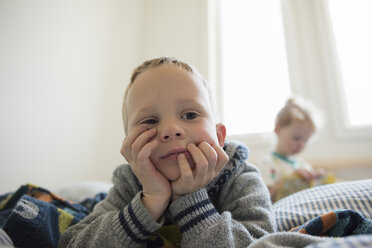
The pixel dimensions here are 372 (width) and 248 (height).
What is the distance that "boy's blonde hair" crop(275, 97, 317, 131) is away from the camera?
1427 millimetres

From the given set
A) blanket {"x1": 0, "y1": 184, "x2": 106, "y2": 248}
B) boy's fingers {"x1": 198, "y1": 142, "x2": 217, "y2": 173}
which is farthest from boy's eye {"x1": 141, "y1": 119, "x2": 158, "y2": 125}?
blanket {"x1": 0, "y1": 184, "x2": 106, "y2": 248}

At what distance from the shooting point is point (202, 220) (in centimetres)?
43

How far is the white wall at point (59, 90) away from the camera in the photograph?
1129 mm

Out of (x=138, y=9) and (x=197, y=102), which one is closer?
(x=197, y=102)

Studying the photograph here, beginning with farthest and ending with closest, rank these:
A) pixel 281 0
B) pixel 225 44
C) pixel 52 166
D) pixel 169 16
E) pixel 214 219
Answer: pixel 169 16 < pixel 225 44 < pixel 281 0 < pixel 52 166 < pixel 214 219

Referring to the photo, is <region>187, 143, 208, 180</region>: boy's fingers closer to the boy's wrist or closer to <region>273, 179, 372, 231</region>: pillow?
the boy's wrist

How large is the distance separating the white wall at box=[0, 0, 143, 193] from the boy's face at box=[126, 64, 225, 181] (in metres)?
0.90

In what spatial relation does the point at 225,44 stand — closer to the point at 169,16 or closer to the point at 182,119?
the point at 169,16

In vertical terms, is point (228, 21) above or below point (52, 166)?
above

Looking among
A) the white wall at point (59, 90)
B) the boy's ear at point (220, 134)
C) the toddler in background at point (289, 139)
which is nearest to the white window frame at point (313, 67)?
the toddler in background at point (289, 139)

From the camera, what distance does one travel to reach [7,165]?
1.09 metres

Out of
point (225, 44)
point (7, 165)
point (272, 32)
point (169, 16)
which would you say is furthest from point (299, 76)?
point (7, 165)

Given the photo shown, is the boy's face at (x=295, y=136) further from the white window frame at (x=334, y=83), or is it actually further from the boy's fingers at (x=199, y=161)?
the boy's fingers at (x=199, y=161)

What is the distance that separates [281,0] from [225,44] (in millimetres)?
591
